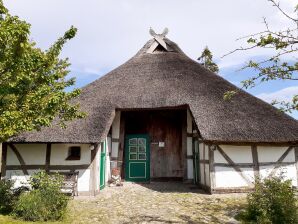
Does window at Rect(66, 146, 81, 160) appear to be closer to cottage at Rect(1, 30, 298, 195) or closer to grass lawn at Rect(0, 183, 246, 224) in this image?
cottage at Rect(1, 30, 298, 195)

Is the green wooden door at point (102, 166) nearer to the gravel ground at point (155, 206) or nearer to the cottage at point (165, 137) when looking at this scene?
the cottage at point (165, 137)

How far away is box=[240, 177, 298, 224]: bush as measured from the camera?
7.58 meters

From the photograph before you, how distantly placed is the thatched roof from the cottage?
4cm

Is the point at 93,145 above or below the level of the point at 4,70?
below

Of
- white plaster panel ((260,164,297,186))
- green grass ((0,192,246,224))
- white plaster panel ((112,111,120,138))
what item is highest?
white plaster panel ((112,111,120,138))

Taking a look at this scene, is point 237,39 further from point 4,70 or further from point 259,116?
point 259,116

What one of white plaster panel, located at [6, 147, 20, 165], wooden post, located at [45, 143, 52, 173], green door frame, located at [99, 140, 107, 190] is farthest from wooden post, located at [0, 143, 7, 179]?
green door frame, located at [99, 140, 107, 190]

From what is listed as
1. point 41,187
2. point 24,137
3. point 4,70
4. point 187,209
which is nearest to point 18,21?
point 4,70

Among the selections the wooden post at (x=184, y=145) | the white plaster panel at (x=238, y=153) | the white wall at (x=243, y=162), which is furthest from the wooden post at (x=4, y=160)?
the white plaster panel at (x=238, y=153)

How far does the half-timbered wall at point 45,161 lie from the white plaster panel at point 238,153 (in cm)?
547

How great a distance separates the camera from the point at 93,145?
1273cm

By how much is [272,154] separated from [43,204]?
9.58 m

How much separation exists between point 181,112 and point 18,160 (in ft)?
26.0

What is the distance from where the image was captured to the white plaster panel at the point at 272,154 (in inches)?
530
